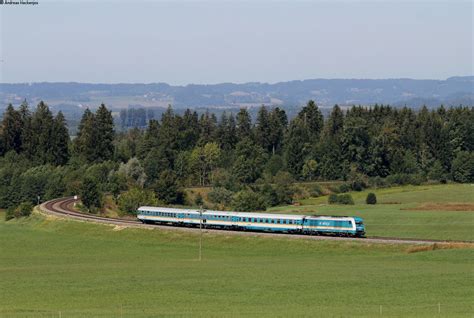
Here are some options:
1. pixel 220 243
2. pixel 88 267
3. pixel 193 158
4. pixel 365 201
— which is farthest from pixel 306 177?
pixel 88 267

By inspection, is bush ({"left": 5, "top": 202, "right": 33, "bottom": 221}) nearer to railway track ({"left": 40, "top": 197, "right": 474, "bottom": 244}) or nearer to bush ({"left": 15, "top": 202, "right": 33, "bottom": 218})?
bush ({"left": 15, "top": 202, "right": 33, "bottom": 218})

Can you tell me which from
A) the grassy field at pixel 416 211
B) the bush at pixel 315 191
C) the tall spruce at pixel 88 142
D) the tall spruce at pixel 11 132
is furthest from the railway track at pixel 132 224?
the bush at pixel 315 191

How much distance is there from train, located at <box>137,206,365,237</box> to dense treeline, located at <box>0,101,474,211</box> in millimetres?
45340

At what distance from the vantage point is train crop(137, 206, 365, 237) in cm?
8881

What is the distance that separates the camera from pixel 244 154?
175125 mm

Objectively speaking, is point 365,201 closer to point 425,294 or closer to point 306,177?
point 306,177

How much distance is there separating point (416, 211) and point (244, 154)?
64.9 metres

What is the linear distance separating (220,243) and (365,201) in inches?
2222

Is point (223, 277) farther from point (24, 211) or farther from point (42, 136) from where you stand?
point (42, 136)

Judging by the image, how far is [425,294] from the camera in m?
54.8

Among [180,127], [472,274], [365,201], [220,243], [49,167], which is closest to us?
[472,274]

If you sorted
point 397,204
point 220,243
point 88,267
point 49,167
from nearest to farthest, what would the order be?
point 88,267 < point 220,243 < point 397,204 < point 49,167

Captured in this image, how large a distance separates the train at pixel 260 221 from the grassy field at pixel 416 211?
7.57 metres

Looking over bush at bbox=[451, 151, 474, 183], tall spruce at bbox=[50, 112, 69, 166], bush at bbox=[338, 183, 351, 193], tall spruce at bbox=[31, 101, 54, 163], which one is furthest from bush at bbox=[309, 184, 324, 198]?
tall spruce at bbox=[31, 101, 54, 163]
